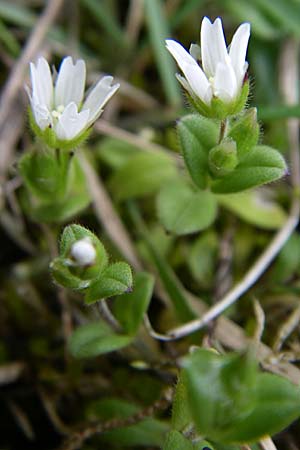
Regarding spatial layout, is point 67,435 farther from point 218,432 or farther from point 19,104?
point 19,104

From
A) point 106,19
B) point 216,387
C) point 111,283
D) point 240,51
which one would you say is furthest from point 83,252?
point 106,19

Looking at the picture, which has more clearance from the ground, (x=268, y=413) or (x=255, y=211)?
(x=255, y=211)

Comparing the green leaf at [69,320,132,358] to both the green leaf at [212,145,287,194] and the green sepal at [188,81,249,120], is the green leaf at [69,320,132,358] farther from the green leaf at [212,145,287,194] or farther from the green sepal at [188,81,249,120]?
the green sepal at [188,81,249,120]

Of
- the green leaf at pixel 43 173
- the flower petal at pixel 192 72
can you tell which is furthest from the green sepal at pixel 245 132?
the green leaf at pixel 43 173

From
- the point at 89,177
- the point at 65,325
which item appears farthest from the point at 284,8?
the point at 65,325

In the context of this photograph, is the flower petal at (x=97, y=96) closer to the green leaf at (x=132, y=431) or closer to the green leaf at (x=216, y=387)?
the green leaf at (x=216, y=387)

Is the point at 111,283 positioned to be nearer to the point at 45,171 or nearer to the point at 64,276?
the point at 64,276

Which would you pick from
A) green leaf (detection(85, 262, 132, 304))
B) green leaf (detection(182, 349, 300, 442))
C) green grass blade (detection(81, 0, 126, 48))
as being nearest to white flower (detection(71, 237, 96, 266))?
green leaf (detection(85, 262, 132, 304))
